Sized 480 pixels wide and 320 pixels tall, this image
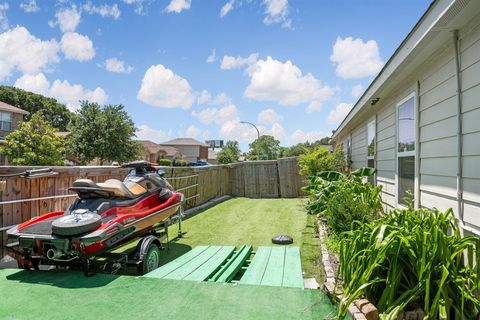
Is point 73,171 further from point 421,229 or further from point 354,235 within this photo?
point 421,229

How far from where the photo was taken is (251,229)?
292 inches

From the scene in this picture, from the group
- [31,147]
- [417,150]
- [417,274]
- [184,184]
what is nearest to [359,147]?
[417,150]

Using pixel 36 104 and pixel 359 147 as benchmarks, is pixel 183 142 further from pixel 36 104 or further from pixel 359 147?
pixel 359 147

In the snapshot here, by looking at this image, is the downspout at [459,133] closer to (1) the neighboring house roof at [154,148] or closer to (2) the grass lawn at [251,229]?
(2) the grass lawn at [251,229]

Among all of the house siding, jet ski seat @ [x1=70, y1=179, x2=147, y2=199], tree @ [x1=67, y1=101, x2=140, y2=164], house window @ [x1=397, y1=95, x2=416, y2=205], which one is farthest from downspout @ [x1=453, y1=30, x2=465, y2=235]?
tree @ [x1=67, y1=101, x2=140, y2=164]

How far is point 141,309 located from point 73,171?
10.8 feet

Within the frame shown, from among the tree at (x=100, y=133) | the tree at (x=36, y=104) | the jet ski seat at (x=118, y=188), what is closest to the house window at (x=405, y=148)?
the jet ski seat at (x=118, y=188)

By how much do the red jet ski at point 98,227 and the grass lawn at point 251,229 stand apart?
926 mm

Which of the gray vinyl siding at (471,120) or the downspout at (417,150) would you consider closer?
the gray vinyl siding at (471,120)

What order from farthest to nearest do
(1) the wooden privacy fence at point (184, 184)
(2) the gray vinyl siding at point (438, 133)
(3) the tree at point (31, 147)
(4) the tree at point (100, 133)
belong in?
(4) the tree at point (100, 133) → (3) the tree at point (31, 147) → (1) the wooden privacy fence at point (184, 184) → (2) the gray vinyl siding at point (438, 133)

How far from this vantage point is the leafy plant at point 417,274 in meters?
2.20

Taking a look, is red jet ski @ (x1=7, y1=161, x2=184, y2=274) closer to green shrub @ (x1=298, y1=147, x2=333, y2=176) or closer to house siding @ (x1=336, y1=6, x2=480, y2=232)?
house siding @ (x1=336, y1=6, x2=480, y2=232)

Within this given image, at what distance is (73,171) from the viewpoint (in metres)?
5.40

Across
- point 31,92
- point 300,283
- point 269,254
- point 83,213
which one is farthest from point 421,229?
point 31,92
